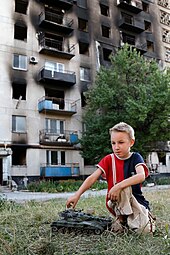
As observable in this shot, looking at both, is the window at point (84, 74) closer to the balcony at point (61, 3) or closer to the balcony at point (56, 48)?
the balcony at point (56, 48)

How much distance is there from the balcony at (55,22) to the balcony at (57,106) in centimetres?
577

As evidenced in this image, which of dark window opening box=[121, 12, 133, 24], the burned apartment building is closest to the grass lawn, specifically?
the burned apartment building

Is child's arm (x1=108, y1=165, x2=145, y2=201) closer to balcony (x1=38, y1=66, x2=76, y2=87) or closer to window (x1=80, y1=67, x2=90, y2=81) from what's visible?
balcony (x1=38, y1=66, x2=76, y2=87)

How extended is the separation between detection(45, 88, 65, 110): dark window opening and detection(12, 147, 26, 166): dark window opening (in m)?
4.70

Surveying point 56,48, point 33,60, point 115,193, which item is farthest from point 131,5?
point 115,193

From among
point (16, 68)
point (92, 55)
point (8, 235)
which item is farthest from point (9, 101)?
point (8, 235)

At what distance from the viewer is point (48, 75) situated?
1928 centimetres

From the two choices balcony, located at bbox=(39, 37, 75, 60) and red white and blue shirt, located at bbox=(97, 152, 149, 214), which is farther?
balcony, located at bbox=(39, 37, 75, 60)

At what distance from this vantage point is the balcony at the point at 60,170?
1792 cm

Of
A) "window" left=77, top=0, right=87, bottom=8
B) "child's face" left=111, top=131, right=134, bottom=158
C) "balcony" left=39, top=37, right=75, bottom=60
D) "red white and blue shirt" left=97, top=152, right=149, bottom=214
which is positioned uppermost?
"window" left=77, top=0, right=87, bottom=8

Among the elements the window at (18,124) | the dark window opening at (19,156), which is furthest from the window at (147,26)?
the dark window opening at (19,156)

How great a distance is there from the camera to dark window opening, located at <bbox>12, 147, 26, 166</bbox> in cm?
1817

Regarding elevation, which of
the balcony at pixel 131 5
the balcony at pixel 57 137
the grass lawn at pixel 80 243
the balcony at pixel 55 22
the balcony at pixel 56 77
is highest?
the balcony at pixel 131 5

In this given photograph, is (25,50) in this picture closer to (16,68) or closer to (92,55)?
(16,68)
